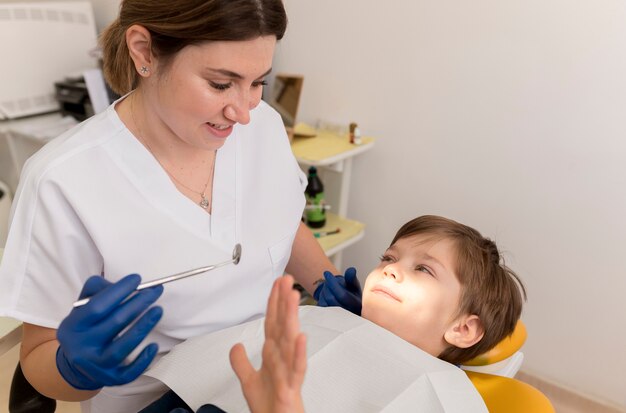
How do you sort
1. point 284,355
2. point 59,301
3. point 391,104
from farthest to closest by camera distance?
1. point 391,104
2. point 59,301
3. point 284,355

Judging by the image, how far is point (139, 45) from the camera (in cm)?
90

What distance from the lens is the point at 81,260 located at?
0.89m

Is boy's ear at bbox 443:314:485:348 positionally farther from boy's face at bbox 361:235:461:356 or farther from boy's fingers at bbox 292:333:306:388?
boy's fingers at bbox 292:333:306:388

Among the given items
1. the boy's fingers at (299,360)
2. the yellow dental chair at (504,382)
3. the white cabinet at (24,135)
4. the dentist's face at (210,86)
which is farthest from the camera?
the white cabinet at (24,135)

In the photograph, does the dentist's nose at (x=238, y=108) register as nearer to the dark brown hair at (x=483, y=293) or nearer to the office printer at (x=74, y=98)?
the dark brown hair at (x=483, y=293)

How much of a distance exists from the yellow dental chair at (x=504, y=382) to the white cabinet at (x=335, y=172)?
832mm

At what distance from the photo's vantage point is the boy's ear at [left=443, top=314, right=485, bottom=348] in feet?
3.53

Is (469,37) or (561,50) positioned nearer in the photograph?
(561,50)

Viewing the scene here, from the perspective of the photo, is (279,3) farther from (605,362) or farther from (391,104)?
(605,362)

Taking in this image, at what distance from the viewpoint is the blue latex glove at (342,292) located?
115 cm

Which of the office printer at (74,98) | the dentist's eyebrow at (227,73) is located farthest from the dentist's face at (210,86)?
the office printer at (74,98)

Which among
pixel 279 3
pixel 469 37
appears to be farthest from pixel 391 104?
pixel 279 3

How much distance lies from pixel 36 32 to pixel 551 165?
7.68 ft

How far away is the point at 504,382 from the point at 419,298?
0.78 feet
